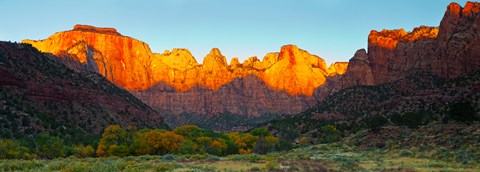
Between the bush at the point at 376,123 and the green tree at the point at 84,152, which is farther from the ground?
the bush at the point at 376,123

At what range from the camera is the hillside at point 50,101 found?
73.6 metres

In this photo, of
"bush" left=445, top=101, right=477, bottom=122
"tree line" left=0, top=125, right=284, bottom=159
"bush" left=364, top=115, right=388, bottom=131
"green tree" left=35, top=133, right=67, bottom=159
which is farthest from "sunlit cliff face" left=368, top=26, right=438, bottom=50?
"green tree" left=35, top=133, right=67, bottom=159

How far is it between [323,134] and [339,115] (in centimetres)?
2400

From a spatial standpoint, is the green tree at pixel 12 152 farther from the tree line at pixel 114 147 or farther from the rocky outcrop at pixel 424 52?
the rocky outcrop at pixel 424 52

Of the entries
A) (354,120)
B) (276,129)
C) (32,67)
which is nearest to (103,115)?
(32,67)

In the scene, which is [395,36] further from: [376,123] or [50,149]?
[50,149]

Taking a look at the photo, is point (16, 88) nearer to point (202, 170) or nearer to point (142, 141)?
point (142, 141)

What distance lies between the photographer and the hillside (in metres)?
73.6

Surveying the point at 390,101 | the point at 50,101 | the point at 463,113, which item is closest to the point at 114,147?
the point at 50,101

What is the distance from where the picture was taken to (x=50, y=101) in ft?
280

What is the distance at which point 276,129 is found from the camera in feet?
376

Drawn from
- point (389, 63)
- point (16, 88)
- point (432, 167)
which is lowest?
point (432, 167)

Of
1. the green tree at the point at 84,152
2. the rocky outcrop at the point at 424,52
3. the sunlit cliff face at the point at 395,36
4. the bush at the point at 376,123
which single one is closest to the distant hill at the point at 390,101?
the bush at the point at 376,123

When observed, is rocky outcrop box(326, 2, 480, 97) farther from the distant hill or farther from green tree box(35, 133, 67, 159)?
green tree box(35, 133, 67, 159)
